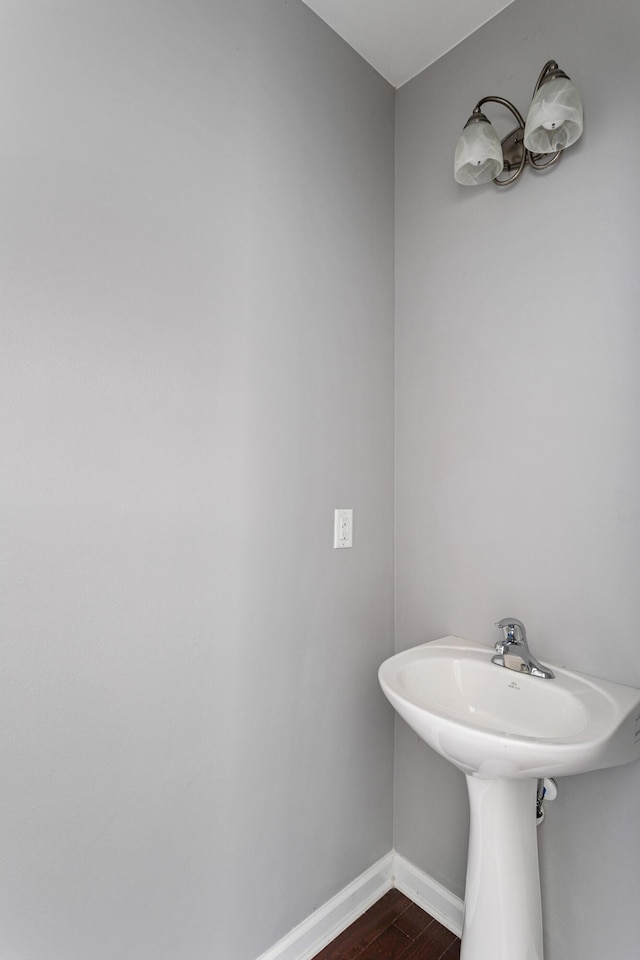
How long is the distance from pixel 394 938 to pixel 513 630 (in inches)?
37.3

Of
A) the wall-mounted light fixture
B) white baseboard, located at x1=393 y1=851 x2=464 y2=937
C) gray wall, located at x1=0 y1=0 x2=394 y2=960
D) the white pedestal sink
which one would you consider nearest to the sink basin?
the white pedestal sink

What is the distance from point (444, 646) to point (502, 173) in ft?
4.42

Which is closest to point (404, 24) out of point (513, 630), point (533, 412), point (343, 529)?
point (533, 412)

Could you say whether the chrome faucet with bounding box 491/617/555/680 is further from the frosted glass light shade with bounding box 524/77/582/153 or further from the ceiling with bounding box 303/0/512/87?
the ceiling with bounding box 303/0/512/87

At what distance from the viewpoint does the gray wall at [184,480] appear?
91 centimetres

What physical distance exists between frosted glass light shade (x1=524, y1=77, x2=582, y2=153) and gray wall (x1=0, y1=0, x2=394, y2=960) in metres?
0.54

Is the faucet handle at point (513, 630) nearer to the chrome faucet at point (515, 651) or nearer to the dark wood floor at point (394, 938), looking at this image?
the chrome faucet at point (515, 651)

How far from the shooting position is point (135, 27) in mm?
1064

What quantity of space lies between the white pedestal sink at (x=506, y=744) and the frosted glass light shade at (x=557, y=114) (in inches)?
51.1

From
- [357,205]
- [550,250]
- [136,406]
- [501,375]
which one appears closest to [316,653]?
[136,406]

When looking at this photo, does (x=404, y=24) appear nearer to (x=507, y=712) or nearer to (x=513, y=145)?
(x=513, y=145)

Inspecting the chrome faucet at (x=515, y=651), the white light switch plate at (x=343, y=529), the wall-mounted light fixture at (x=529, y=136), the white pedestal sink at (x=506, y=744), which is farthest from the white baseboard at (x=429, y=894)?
the wall-mounted light fixture at (x=529, y=136)

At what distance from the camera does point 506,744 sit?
900 mm

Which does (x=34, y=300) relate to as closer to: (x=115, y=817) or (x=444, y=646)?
(x=115, y=817)
